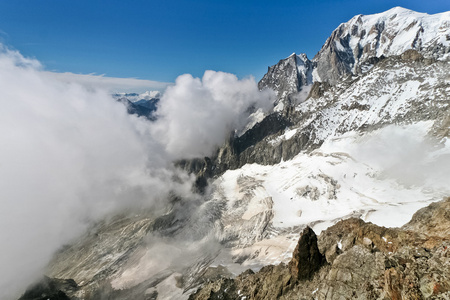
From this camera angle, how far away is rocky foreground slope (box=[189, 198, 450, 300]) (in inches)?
1219

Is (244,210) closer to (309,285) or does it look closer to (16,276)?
(309,285)

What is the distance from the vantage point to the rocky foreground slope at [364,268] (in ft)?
102

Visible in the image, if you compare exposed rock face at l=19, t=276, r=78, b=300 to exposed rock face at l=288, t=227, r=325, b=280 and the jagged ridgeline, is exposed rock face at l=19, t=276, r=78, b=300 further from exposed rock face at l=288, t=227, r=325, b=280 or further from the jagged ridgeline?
exposed rock face at l=288, t=227, r=325, b=280

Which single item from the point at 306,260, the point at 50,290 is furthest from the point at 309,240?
the point at 50,290

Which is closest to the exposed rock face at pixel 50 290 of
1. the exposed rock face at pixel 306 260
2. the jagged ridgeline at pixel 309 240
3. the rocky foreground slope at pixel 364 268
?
the jagged ridgeline at pixel 309 240

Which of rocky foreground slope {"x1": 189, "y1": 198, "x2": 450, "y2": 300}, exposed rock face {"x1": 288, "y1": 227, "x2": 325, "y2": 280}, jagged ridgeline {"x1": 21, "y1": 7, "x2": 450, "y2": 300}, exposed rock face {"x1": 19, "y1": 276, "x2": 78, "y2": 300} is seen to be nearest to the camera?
rocky foreground slope {"x1": 189, "y1": 198, "x2": 450, "y2": 300}

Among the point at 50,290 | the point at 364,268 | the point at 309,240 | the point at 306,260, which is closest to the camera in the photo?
the point at 364,268

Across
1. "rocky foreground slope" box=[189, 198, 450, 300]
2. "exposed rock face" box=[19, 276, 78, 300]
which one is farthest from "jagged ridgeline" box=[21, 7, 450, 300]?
"exposed rock face" box=[19, 276, 78, 300]

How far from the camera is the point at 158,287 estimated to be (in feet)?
372

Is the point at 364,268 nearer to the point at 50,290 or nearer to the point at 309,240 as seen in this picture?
the point at 309,240

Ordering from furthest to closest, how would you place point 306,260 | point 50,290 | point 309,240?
point 50,290 < point 309,240 < point 306,260

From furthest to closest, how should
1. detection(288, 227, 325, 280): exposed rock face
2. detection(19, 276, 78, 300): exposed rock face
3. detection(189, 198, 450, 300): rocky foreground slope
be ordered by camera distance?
detection(19, 276, 78, 300): exposed rock face
detection(288, 227, 325, 280): exposed rock face
detection(189, 198, 450, 300): rocky foreground slope

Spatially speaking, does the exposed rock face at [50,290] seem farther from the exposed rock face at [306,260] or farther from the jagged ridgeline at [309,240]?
the exposed rock face at [306,260]

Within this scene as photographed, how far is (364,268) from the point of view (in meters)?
41.2
